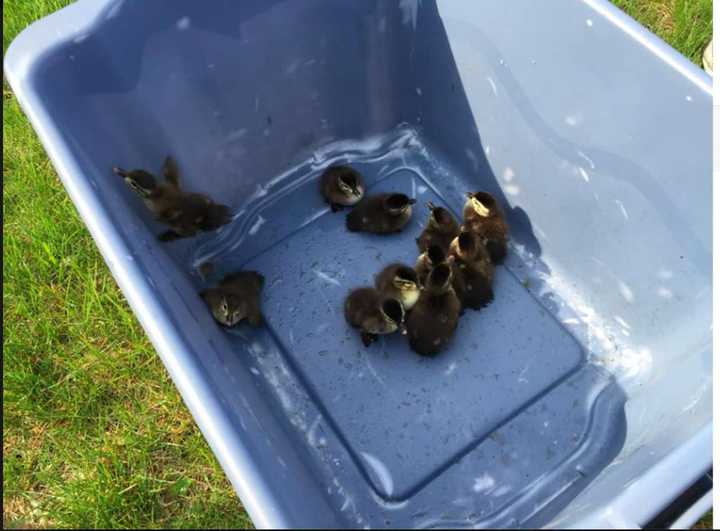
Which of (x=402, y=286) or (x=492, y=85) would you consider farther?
(x=492, y=85)

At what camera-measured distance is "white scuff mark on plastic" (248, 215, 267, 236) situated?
264cm

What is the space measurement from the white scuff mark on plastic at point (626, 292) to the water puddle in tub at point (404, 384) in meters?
0.23

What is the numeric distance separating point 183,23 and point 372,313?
111 centimetres

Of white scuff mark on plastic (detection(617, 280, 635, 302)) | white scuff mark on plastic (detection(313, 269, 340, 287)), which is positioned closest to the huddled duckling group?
white scuff mark on plastic (detection(313, 269, 340, 287))

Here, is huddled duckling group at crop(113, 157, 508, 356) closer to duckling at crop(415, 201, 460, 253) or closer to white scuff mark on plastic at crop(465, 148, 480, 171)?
duckling at crop(415, 201, 460, 253)

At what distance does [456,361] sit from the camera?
2.38 m

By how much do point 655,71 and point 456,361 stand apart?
1.11 m

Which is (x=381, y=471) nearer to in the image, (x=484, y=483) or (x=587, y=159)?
(x=484, y=483)

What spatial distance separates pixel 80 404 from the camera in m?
2.28

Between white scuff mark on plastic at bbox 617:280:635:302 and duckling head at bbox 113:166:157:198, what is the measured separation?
1584 millimetres

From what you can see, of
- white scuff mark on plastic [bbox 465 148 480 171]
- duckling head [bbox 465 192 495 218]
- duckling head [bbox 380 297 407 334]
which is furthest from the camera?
white scuff mark on plastic [bbox 465 148 480 171]

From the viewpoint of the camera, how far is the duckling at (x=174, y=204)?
2117 millimetres

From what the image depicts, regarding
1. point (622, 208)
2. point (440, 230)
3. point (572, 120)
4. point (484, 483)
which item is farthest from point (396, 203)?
point (484, 483)

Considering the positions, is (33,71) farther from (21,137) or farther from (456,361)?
(456,361)
